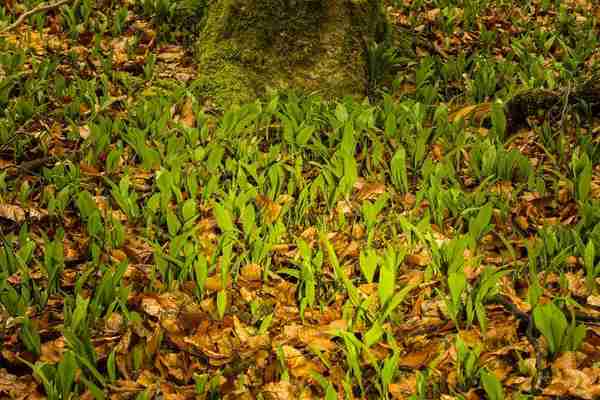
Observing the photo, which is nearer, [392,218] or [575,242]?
[575,242]

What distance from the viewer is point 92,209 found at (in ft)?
8.83

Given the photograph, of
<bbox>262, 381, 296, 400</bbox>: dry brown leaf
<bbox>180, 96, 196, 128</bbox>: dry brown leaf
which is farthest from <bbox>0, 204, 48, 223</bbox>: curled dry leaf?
<bbox>262, 381, 296, 400</bbox>: dry brown leaf

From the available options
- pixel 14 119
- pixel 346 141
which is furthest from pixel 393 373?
pixel 14 119

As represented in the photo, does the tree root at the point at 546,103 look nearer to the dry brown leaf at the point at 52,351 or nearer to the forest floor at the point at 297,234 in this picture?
the forest floor at the point at 297,234

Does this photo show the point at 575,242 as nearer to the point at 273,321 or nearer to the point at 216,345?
the point at 273,321

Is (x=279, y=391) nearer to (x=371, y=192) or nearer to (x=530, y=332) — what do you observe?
(x=530, y=332)

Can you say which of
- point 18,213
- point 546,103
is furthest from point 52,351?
point 546,103

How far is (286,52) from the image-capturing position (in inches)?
147

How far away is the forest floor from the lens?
6.63 feet

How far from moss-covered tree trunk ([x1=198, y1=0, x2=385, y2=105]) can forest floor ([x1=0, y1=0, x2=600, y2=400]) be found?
0.54ft

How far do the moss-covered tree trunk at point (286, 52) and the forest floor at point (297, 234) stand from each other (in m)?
0.16

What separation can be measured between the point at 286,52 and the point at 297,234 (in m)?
1.41

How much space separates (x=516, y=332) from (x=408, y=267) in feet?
1.59

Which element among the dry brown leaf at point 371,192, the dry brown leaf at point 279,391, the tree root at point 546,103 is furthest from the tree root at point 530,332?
the tree root at point 546,103
